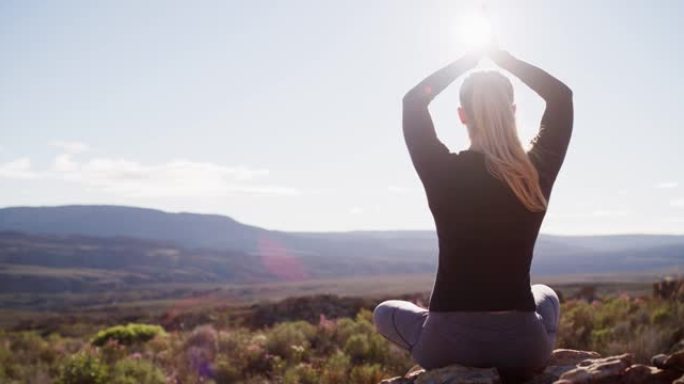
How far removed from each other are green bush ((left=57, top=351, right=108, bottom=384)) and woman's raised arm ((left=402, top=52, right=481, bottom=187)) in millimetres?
7324

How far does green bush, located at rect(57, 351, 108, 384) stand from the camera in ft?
29.3

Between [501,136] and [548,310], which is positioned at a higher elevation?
[501,136]

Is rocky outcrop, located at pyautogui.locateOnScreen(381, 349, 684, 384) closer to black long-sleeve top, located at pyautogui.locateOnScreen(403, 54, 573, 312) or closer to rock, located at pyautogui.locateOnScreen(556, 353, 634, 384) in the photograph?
rock, located at pyautogui.locateOnScreen(556, 353, 634, 384)

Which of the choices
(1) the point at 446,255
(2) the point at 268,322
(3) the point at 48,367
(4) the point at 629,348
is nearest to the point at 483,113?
(1) the point at 446,255

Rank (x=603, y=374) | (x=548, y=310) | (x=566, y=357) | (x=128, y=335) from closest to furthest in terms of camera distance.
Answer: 1. (x=603, y=374)
2. (x=548, y=310)
3. (x=566, y=357)
4. (x=128, y=335)

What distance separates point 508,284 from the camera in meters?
3.17

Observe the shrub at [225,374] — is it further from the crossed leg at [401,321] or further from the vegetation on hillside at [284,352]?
the crossed leg at [401,321]

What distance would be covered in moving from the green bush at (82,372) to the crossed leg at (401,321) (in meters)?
6.56

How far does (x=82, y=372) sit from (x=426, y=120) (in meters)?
7.52

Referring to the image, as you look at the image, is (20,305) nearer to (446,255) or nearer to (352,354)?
(352,354)

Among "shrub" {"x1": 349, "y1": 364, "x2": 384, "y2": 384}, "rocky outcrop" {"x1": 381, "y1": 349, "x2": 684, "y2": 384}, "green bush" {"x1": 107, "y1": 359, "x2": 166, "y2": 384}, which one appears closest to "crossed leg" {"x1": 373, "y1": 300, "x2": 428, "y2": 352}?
"rocky outcrop" {"x1": 381, "y1": 349, "x2": 684, "y2": 384}

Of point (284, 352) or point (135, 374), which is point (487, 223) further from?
point (284, 352)

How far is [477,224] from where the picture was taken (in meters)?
3.13

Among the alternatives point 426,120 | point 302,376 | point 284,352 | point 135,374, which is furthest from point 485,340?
point 284,352
